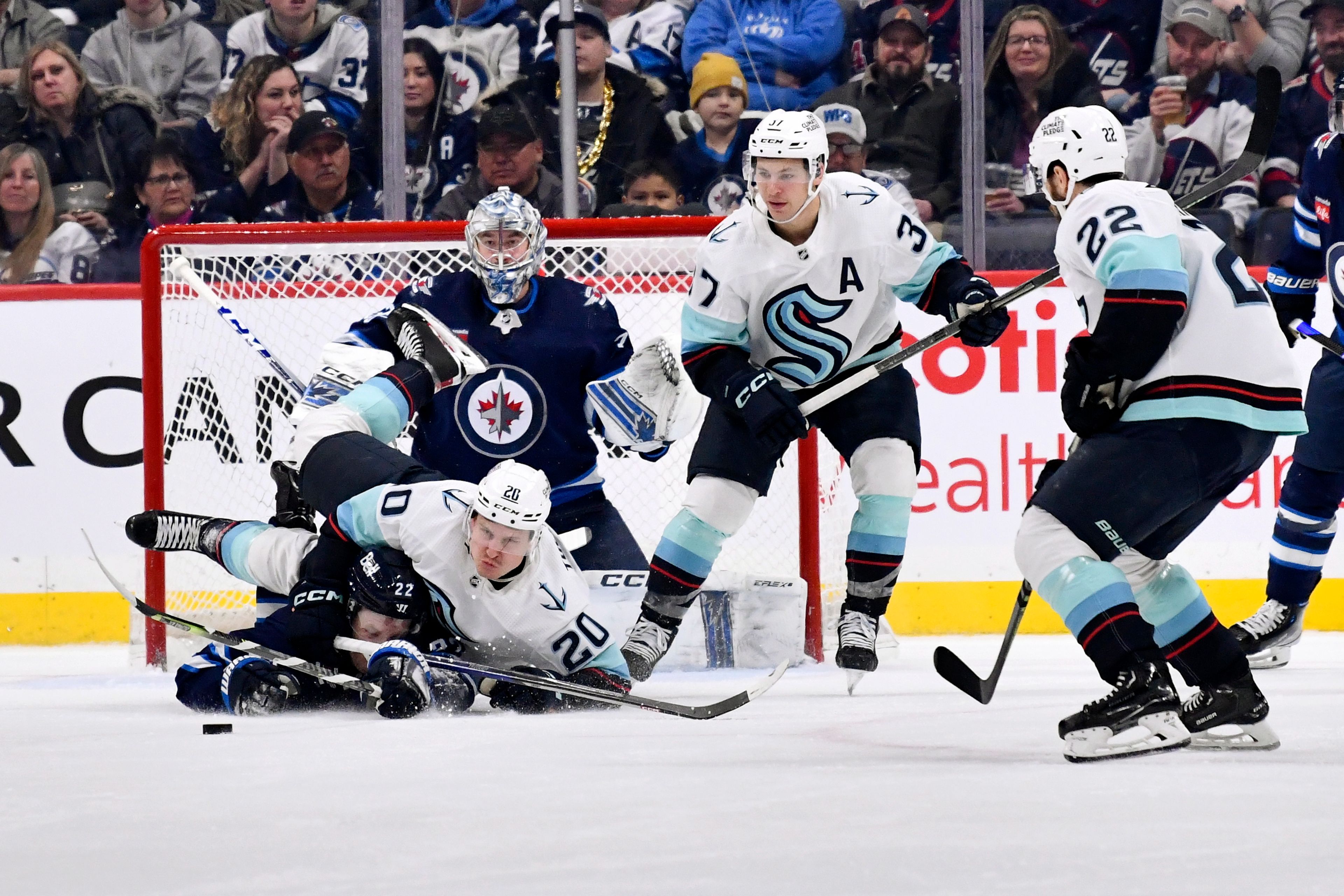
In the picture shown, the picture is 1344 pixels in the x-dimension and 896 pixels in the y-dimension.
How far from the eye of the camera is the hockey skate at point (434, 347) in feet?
11.6

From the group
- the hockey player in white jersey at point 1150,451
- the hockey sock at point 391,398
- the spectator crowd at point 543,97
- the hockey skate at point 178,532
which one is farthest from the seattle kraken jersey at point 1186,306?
the spectator crowd at point 543,97

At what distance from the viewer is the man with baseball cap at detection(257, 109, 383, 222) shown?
4.77 metres

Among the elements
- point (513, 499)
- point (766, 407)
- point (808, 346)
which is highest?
point (808, 346)

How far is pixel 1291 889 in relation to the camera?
141 cm

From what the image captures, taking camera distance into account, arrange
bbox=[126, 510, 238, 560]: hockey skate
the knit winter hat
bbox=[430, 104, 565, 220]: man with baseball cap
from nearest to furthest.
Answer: bbox=[126, 510, 238, 560]: hockey skate
bbox=[430, 104, 565, 220]: man with baseball cap
the knit winter hat

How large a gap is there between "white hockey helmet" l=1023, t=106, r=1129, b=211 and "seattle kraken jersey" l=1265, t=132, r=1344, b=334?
1344 millimetres

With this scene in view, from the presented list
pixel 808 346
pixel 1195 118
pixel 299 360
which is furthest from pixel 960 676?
pixel 1195 118

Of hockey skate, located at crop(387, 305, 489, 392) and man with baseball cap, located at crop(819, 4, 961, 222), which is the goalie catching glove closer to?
hockey skate, located at crop(387, 305, 489, 392)

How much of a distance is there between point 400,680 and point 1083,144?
1.37 meters

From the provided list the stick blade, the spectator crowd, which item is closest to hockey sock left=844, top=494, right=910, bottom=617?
the stick blade

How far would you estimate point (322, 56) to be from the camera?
4902 mm

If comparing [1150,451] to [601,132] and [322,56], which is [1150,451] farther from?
[322,56]

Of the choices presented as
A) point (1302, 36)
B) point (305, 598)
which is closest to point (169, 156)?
point (305, 598)

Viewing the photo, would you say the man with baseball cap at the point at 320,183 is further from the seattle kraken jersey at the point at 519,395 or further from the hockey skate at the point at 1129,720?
the hockey skate at the point at 1129,720
